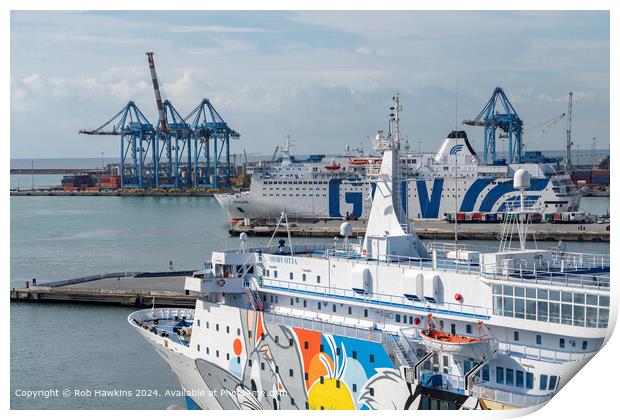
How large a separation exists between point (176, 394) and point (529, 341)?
6459 mm

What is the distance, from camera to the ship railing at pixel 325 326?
37.8ft

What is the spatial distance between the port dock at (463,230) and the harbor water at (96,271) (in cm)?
133

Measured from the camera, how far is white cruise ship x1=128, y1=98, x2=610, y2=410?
10430 mm

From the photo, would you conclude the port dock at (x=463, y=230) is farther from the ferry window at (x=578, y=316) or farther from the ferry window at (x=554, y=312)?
the ferry window at (x=578, y=316)

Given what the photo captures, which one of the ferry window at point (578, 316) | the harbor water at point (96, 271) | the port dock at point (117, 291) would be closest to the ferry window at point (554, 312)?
the ferry window at point (578, 316)

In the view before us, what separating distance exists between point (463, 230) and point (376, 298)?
2997 cm

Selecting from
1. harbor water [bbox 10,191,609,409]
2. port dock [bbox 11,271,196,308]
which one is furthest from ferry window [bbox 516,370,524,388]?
port dock [bbox 11,271,196,308]

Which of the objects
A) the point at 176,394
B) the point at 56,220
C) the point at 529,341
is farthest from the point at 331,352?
the point at 56,220

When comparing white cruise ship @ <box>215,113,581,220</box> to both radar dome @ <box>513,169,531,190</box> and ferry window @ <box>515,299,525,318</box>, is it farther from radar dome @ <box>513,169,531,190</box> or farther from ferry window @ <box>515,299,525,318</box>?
ferry window @ <box>515,299,525,318</box>

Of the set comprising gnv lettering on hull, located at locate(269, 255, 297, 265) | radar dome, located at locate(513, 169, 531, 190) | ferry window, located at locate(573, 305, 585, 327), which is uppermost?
radar dome, located at locate(513, 169, 531, 190)

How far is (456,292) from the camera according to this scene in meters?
11.3

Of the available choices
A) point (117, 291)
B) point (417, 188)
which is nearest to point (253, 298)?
point (117, 291)

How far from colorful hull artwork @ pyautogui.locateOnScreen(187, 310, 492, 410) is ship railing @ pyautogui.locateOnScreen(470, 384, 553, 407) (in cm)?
11

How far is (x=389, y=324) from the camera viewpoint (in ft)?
39.7
